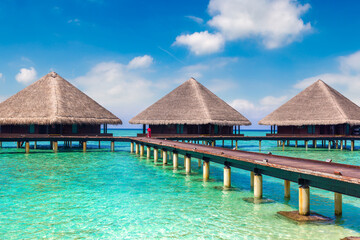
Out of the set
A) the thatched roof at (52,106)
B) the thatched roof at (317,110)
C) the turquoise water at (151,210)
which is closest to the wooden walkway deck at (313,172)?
the turquoise water at (151,210)

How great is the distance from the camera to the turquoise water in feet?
28.3

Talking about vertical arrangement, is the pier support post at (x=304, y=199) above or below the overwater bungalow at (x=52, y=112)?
below

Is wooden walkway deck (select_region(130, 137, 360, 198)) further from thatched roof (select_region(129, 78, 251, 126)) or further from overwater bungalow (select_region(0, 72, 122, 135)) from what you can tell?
overwater bungalow (select_region(0, 72, 122, 135))

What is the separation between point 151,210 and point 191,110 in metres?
28.1

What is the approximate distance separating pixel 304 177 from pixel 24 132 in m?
32.1

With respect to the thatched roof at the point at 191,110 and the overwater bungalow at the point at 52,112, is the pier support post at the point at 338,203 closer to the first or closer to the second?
the thatched roof at the point at 191,110

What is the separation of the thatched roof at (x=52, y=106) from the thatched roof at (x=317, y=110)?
2001cm

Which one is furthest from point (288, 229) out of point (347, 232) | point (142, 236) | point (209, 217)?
point (142, 236)

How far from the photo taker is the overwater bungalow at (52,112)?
33.2m

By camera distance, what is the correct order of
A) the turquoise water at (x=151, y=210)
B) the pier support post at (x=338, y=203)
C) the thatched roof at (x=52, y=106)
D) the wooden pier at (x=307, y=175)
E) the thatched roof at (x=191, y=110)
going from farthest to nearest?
the thatched roof at (x=191, y=110)
the thatched roof at (x=52, y=106)
the pier support post at (x=338, y=203)
the turquoise water at (x=151, y=210)
the wooden pier at (x=307, y=175)

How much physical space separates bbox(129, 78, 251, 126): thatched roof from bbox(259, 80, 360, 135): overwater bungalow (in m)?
5.54

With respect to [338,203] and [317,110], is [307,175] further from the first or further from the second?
[317,110]

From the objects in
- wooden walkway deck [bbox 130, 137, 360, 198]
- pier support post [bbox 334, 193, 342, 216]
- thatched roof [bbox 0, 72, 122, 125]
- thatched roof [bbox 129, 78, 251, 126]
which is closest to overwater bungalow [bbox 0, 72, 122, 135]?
thatched roof [bbox 0, 72, 122, 125]

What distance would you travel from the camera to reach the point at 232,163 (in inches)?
538
